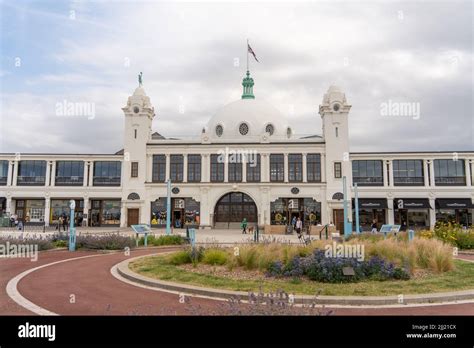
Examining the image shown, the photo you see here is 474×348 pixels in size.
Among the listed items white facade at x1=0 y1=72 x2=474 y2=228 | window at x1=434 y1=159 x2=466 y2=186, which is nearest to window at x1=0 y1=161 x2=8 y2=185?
white facade at x1=0 y1=72 x2=474 y2=228

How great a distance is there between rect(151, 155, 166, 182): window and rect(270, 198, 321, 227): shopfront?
1397cm

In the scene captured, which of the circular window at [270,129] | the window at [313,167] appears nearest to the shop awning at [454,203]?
the window at [313,167]

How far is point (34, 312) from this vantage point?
24.7 feet

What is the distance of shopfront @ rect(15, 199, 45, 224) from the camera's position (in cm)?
4750

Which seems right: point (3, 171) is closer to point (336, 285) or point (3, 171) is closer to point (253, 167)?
point (253, 167)

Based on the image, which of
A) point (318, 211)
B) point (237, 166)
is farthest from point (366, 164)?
point (237, 166)

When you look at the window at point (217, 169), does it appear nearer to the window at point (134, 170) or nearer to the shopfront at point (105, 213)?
the window at point (134, 170)

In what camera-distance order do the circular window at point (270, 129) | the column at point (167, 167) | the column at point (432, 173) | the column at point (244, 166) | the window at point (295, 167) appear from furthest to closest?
the circular window at point (270, 129) → the column at point (167, 167) → the column at point (244, 166) → the window at point (295, 167) → the column at point (432, 173)

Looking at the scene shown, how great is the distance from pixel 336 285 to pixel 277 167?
36182 millimetres

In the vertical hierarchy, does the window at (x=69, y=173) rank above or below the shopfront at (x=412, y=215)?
above

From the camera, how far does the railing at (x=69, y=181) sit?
47719 millimetres

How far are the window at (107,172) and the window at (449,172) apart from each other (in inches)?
1535
